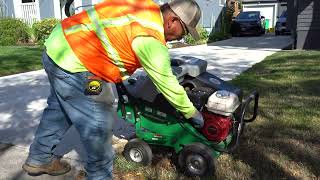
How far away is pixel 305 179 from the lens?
3686 millimetres

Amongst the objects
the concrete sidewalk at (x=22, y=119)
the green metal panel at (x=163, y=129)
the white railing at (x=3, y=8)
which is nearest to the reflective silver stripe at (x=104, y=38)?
the green metal panel at (x=163, y=129)

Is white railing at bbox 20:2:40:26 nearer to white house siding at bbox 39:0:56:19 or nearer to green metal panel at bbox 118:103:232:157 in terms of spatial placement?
white house siding at bbox 39:0:56:19

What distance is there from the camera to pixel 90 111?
2.97 meters

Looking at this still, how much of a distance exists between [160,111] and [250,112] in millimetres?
2216

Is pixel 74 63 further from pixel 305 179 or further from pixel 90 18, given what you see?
pixel 305 179

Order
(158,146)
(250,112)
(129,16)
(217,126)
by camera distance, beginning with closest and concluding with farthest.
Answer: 1. (129,16)
2. (217,126)
3. (158,146)
4. (250,112)

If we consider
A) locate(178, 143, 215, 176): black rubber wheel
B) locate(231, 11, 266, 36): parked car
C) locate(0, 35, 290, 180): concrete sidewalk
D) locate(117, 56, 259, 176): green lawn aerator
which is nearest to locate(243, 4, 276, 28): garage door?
locate(231, 11, 266, 36): parked car

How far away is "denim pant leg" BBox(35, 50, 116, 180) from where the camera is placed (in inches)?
117

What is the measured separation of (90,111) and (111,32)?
577mm

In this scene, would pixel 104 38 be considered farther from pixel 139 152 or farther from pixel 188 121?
pixel 139 152

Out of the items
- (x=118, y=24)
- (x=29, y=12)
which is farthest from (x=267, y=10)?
(x=118, y=24)

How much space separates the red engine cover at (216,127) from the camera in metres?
3.67

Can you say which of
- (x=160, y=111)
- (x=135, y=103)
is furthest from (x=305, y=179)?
(x=135, y=103)

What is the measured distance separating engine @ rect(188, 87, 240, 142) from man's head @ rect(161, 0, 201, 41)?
3.31ft
